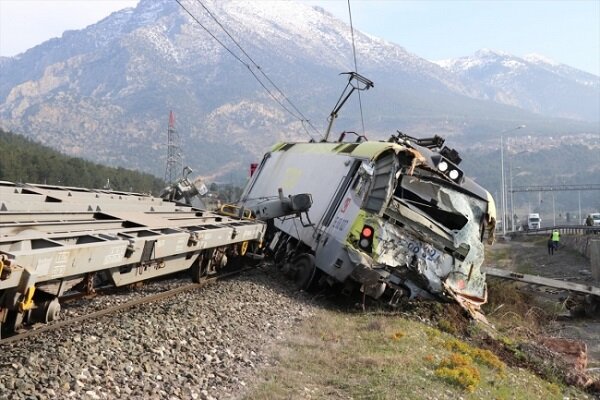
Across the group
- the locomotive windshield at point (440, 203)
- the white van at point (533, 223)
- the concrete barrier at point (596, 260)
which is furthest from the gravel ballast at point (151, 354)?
the white van at point (533, 223)

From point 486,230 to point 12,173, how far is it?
6867 cm

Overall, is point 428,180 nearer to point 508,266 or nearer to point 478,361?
point 478,361

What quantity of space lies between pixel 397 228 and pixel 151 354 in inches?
238

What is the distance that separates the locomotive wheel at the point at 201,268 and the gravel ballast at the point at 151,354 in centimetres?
123

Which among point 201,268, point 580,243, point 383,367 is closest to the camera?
point 383,367

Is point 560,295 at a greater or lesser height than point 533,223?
greater

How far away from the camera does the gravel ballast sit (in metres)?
5.35

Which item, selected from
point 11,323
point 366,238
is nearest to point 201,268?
point 366,238

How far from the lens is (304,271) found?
1230cm

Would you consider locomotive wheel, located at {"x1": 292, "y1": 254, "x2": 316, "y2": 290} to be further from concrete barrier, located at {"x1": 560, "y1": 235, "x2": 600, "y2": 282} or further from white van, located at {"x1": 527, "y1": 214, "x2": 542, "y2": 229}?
white van, located at {"x1": 527, "y1": 214, "x2": 542, "y2": 229}

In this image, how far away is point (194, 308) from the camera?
8.76 meters

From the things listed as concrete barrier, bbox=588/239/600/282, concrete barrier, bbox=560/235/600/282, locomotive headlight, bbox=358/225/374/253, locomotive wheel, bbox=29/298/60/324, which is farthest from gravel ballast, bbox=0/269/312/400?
concrete barrier, bbox=560/235/600/282

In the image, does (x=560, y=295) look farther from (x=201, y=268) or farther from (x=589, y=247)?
(x=589, y=247)

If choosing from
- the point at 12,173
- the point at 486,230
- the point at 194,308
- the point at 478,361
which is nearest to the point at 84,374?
the point at 194,308
